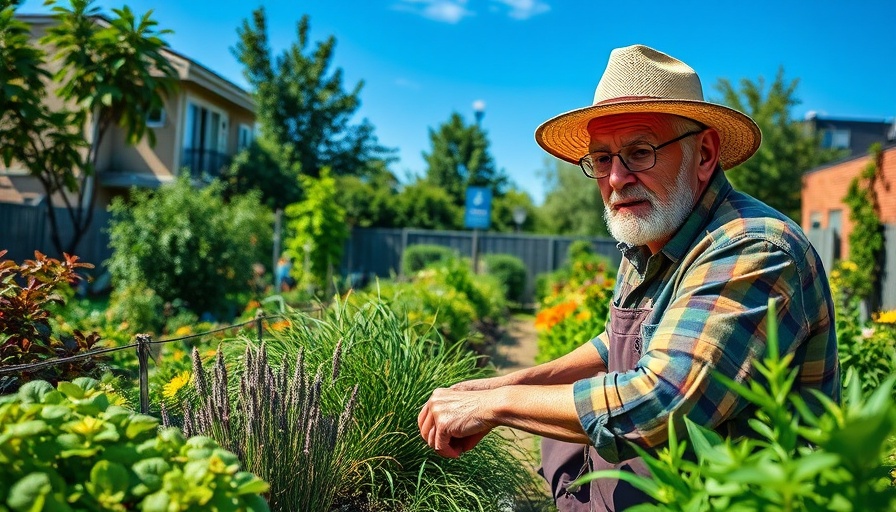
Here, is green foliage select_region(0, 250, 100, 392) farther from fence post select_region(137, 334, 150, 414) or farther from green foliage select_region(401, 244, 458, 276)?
green foliage select_region(401, 244, 458, 276)

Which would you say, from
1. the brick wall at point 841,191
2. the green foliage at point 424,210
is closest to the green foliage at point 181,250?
the brick wall at point 841,191

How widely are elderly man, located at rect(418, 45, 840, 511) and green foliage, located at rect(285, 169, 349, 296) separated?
9967mm

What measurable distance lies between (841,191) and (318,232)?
12355 millimetres

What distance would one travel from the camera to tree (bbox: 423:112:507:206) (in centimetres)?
3919

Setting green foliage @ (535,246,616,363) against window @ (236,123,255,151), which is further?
window @ (236,123,255,151)

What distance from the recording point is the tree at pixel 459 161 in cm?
3919

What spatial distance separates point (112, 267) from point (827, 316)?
33.6 ft

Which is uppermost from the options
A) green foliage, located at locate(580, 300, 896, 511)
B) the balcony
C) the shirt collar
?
the balcony

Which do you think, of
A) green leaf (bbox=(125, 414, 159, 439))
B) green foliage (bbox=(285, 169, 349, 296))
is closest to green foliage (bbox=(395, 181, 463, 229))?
green foliage (bbox=(285, 169, 349, 296))

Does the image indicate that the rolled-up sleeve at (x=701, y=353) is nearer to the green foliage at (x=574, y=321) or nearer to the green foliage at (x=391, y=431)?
the green foliage at (x=391, y=431)

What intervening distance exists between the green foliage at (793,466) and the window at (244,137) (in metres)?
24.2

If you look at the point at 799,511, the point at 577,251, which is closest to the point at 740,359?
the point at 799,511

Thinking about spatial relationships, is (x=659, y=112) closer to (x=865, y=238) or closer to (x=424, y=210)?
(x=865, y=238)

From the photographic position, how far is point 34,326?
7.61 feet
